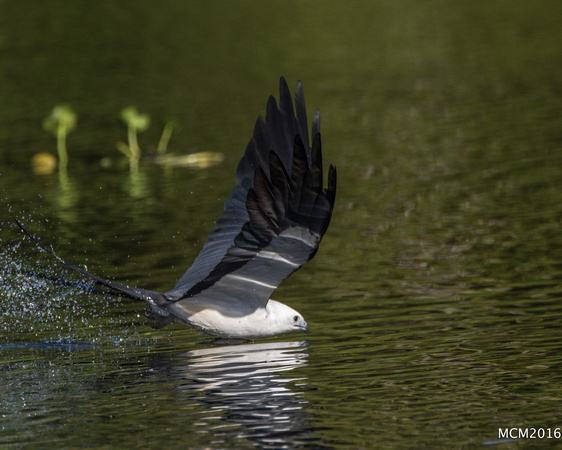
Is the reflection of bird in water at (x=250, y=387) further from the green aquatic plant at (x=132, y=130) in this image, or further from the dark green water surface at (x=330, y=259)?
the green aquatic plant at (x=132, y=130)

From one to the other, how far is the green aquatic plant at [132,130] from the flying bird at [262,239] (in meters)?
9.51

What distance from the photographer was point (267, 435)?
230 inches

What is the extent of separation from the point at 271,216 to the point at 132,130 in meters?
11.7

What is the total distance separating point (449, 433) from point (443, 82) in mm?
18341

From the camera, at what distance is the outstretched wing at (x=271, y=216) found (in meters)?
6.28

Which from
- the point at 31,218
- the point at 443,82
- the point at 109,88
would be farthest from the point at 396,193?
the point at 109,88

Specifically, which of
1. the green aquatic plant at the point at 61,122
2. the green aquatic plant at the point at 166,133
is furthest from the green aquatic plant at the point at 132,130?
the green aquatic plant at the point at 61,122

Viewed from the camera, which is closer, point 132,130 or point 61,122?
point 61,122

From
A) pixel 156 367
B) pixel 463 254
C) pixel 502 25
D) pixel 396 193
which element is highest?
pixel 502 25

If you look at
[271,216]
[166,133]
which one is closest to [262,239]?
[271,216]

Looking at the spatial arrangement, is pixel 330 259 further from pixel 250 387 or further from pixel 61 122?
pixel 61 122

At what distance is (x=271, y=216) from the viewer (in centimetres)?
639

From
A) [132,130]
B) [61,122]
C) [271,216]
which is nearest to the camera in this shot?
[271,216]

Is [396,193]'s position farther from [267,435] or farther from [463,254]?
[267,435]
